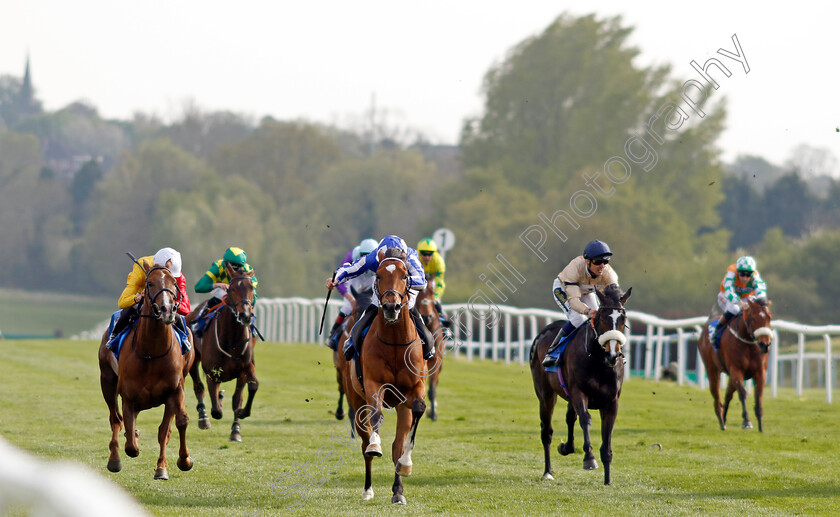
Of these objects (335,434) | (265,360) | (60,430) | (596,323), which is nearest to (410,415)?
(596,323)

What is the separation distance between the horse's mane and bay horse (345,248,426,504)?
1.46 m

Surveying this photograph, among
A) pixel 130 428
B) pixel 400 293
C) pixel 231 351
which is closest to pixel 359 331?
pixel 400 293

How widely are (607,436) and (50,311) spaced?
176 feet

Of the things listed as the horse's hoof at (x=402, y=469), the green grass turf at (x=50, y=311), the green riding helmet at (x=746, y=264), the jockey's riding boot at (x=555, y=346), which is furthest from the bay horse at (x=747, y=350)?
the green grass turf at (x=50, y=311)

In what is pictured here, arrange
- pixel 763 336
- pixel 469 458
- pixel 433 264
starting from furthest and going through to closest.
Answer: pixel 433 264
pixel 763 336
pixel 469 458

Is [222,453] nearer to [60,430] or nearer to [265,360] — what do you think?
[60,430]

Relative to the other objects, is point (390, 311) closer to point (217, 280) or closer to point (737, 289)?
point (217, 280)

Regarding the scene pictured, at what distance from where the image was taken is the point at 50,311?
57.8 metres

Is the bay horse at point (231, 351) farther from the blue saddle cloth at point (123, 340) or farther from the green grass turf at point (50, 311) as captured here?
the green grass turf at point (50, 311)

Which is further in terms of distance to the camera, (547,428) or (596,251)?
(547,428)

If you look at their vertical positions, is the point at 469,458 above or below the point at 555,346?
below

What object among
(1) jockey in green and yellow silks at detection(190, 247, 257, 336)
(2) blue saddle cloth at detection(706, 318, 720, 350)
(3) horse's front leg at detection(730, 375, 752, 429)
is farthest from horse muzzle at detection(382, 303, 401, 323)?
(2) blue saddle cloth at detection(706, 318, 720, 350)

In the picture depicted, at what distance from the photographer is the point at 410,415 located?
7.57m

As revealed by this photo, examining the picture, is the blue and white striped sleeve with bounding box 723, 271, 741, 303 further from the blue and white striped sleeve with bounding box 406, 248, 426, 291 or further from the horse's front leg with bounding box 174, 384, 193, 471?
the horse's front leg with bounding box 174, 384, 193, 471
